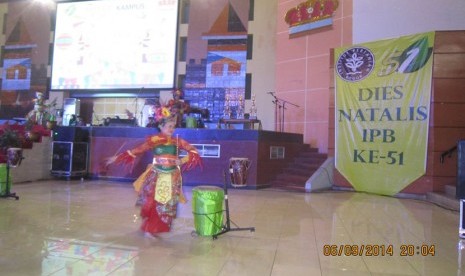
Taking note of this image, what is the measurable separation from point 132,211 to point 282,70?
704 centimetres

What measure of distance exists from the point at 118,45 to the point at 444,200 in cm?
968

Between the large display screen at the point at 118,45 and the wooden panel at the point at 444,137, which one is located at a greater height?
the large display screen at the point at 118,45

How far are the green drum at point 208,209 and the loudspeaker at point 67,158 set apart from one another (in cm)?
625

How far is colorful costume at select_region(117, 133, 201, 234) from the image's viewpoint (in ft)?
12.2

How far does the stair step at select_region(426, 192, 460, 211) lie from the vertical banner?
18.9 inches

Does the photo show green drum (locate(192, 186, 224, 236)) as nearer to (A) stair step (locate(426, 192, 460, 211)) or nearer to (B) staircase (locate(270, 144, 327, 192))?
(A) stair step (locate(426, 192, 460, 211))

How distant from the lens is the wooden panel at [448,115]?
22.7 feet

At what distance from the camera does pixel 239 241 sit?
3.52m

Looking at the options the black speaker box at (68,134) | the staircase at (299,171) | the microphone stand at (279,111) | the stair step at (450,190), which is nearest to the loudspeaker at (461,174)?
the stair step at (450,190)

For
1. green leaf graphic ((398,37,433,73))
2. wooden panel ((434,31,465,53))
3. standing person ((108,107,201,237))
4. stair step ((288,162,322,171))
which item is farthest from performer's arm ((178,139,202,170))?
wooden panel ((434,31,465,53))

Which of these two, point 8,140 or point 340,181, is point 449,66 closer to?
point 340,181

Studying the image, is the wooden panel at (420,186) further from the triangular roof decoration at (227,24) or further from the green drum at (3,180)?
the green drum at (3,180)

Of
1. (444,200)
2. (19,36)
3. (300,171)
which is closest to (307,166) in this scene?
(300,171)

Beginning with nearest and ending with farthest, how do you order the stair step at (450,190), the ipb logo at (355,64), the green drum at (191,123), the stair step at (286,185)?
1. the stair step at (450,190)
2. the ipb logo at (355,64)
3. the stair step at (286,185)
4. the green drum at (191,123)
